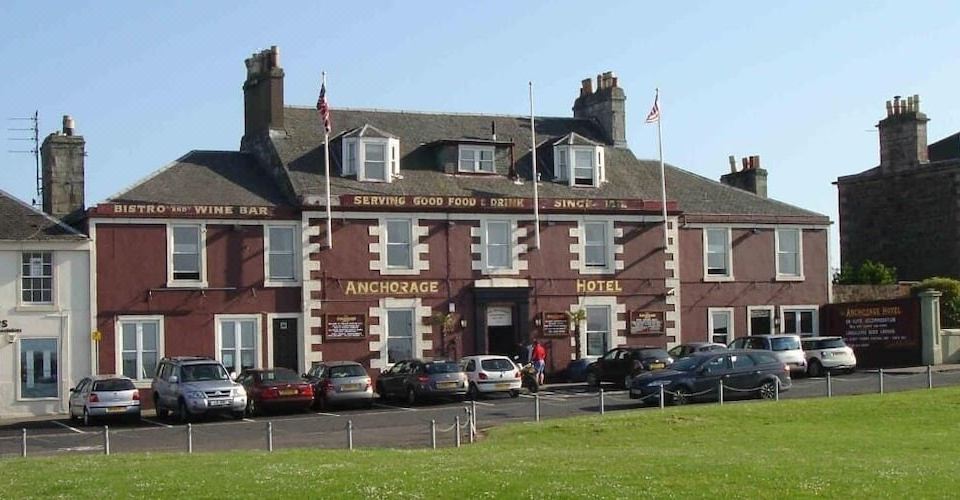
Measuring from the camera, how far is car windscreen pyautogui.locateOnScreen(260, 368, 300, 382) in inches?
1663

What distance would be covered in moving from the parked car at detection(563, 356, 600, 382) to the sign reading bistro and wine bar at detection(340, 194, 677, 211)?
5.42m

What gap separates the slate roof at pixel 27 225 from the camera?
45.8 metres

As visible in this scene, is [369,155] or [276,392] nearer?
[276,392]

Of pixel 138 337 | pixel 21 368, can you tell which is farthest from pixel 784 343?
pixel 21 368

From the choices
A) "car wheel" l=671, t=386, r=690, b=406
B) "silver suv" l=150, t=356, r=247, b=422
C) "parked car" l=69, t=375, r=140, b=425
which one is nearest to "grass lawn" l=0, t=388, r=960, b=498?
"car wheel" l=671, t=386, r=690, b=406

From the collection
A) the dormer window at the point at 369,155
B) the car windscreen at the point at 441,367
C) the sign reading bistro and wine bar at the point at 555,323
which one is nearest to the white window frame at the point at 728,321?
the sign reading bistro and wine bar at the point at 555,323

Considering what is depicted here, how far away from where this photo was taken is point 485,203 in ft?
169

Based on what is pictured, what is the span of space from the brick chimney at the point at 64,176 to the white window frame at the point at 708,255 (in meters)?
22.7

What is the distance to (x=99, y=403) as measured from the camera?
4062cm

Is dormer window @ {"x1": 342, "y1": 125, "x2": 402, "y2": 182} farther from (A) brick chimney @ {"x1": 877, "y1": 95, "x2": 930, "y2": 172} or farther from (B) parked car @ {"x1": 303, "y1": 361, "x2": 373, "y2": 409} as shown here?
(A) brick chimney @ {"x1": 877, "y1": 95, "x2": 930, "y2": 172}

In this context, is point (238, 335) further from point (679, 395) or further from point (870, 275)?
point (870, 275)

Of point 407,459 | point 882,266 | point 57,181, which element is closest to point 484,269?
point 57,181

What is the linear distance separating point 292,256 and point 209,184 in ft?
12.1

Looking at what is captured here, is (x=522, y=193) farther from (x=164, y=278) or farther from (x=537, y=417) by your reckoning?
(x=537, y=417)
